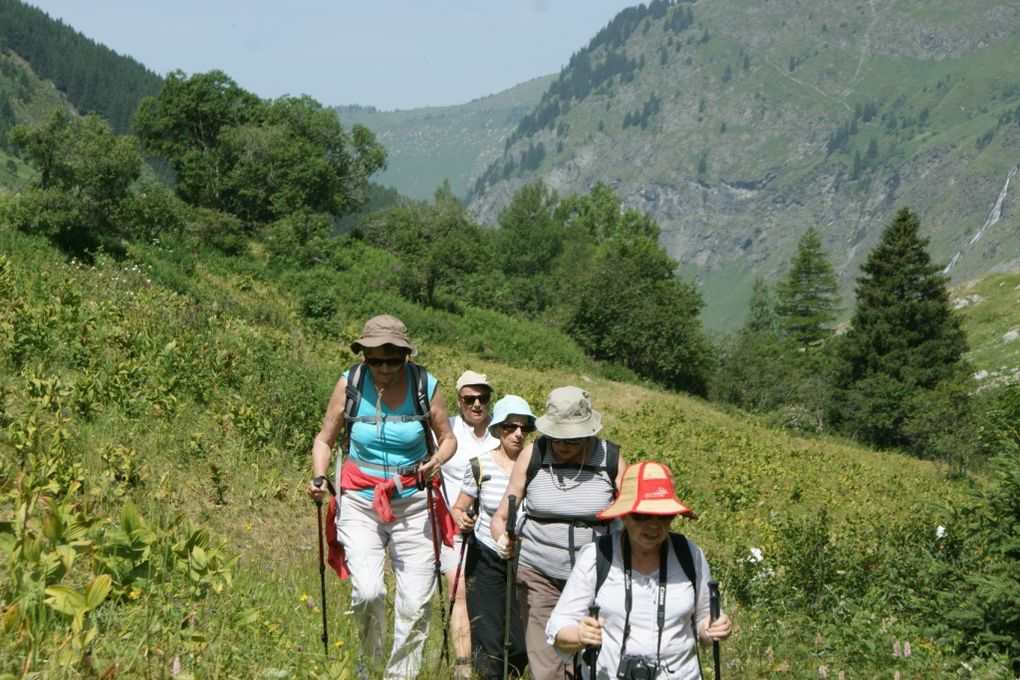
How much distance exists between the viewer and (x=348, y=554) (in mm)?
5199

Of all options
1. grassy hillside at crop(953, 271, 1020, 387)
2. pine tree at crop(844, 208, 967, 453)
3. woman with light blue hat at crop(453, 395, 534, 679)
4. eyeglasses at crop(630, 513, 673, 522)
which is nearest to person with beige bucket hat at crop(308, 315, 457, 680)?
woman with light blue hat at crop(453, 395, 534, 679)

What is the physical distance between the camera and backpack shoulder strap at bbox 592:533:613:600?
29 cm

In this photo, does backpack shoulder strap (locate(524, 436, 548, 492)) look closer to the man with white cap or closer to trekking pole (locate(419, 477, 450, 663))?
trekking pole (locate(419, 477, 450, 663))

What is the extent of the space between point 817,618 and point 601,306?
123 feet

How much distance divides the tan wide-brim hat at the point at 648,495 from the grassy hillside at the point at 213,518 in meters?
1.38

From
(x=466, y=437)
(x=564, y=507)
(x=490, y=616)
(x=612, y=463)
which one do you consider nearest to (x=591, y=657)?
(x=564, y=507)

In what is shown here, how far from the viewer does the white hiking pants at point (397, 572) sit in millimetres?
5094

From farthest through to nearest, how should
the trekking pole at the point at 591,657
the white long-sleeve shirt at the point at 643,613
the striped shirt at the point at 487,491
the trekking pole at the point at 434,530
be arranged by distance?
the striped shirt at the point at 487,491 < the trekking pole at the point at 434,530 < the trekking pole at the point at 591,657 < the white long-sleeve shirt at the point at 643,613

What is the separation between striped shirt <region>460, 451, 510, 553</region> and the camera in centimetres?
555

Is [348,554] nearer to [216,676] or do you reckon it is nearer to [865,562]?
[216,676]

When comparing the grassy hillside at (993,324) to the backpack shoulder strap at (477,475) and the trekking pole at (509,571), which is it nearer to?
the backpack shoulder strap at (477,475)

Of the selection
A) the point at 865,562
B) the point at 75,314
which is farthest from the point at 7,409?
the point at 865,562

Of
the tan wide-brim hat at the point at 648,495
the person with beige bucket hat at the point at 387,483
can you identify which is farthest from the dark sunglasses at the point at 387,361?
the tan wide-brim hat at the point at 648,495

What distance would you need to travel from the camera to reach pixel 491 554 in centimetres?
545
